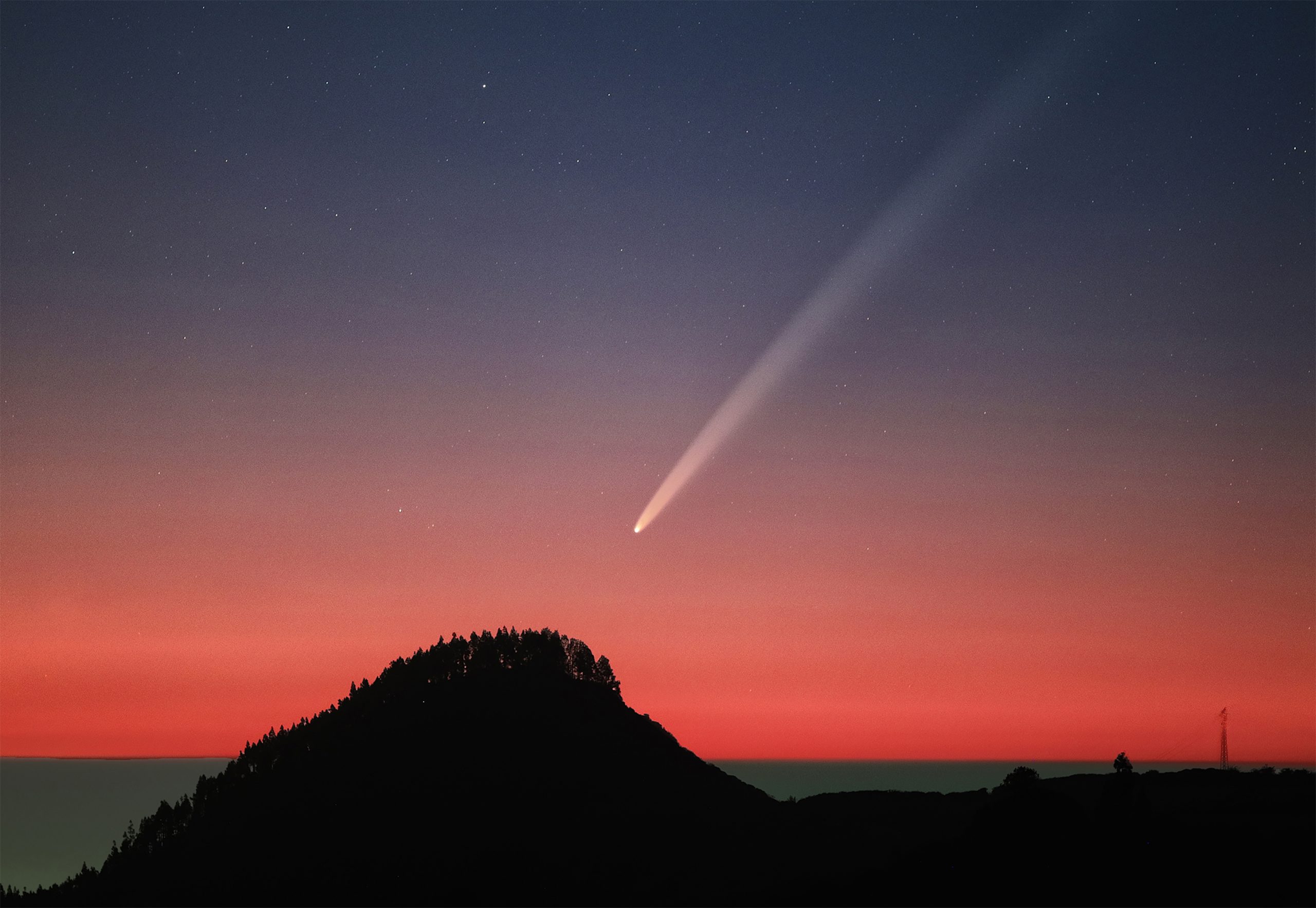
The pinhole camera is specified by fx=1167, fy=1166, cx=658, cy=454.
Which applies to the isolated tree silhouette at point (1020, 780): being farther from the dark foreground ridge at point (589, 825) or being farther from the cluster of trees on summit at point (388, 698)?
the cluster of trees on summit at point (388, 698)

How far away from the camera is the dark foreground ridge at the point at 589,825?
67.0 metres

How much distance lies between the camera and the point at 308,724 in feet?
367

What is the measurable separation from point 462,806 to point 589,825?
11.0m

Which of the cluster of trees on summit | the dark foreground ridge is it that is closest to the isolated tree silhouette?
the dark foreground ridge

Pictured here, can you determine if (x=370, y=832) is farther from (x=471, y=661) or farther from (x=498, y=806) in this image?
(x=471, y=661)

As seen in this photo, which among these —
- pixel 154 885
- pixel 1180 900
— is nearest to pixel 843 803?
pixel 1180 900

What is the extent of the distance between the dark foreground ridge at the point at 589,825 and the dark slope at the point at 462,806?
0.21 metres

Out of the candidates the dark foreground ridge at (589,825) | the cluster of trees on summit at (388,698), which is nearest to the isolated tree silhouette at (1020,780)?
the dark foreground ridge at (589,825)

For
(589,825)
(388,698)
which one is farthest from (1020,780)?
(388,698)

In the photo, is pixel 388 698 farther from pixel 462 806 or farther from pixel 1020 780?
pixel 1020 780

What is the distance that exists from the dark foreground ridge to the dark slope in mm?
212

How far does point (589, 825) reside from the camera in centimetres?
9125

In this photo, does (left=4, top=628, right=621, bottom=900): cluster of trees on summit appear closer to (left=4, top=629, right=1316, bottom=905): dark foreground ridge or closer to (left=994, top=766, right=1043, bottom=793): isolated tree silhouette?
(left=4, top=629, right=1316, bottom=905): dark foreground ridge

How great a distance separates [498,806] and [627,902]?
1952cm
